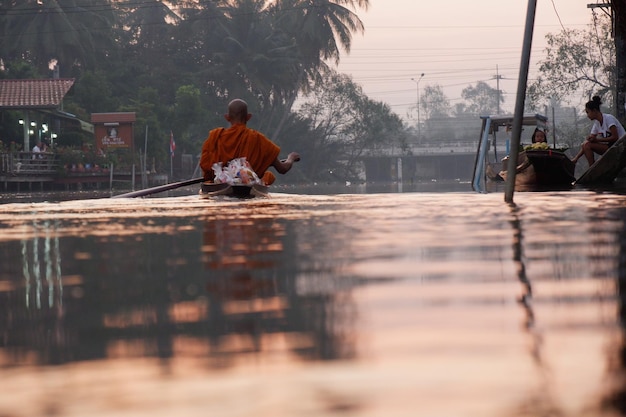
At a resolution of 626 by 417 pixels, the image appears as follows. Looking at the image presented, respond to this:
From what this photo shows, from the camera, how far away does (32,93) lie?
4641cm

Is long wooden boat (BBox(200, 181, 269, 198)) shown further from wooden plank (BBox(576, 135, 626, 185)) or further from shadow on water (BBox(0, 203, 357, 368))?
shadow on water (BBox(0, 203, 357, 368))

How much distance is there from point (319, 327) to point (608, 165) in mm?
14188

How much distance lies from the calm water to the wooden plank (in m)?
10.6

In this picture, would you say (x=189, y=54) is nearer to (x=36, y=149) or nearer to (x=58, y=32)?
(x=58, y=32)

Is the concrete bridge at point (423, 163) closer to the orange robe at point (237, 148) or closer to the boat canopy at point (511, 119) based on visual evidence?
the boat canopy at point (511, 119)

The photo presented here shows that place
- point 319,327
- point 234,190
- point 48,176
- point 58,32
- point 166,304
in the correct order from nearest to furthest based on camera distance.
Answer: point 319,327 → point 166,304 → point 234,190 → point 48,176 → point 58,32

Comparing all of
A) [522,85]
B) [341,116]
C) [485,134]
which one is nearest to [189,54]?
[341,116]

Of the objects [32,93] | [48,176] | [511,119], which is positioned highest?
[32,93]

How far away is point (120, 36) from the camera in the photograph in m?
70.9

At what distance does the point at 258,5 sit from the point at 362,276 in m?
71.5

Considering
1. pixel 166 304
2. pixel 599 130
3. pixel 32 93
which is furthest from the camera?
pixel 32 93

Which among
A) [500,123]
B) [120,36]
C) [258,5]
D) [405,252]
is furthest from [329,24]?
[405,252]

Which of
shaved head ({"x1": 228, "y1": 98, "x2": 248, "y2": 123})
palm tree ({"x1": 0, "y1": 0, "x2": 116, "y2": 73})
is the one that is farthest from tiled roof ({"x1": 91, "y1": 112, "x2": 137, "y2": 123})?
shaved head ({"x1": 228, "y1": 98, "x2": 248, "y2": 123})

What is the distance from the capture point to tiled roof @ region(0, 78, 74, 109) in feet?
146
